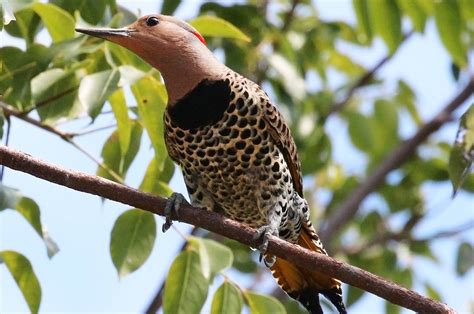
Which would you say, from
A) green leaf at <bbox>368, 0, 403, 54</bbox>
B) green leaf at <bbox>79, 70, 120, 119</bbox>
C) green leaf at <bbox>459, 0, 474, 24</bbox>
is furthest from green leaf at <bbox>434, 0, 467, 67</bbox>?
green leaf at <bbox>79, 70, 120, 119</bbox>

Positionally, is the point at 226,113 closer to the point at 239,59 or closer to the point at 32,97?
the point at 32,97

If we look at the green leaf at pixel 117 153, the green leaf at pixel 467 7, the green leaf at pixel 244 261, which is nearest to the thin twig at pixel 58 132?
the green leaf at pixel 117 153

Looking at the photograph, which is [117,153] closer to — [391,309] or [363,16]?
[363,16]

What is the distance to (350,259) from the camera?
7125mm

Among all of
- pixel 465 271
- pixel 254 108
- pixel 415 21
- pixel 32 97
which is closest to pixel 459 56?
pixel 415 21

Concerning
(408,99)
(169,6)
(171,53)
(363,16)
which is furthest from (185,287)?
(408,99)

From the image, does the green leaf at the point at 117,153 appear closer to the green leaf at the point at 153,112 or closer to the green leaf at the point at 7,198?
the green leaf at the point at 153,112

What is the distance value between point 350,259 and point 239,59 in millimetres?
1675

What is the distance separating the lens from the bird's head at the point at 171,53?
441 cm

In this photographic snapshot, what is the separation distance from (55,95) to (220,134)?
629 millimetres

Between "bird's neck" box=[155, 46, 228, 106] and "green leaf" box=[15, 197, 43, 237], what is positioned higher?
"bird's neck" box=[155, 46, 228, 106]

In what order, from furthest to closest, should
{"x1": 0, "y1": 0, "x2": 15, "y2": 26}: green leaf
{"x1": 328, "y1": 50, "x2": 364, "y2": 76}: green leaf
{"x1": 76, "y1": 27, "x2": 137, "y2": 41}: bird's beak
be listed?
{"x1": 328, "y1": 50, "x2": 364, "y2": 76}: green leaf
{"x1": 76, "y1": 27, "x2": 137, "y2": 41}: bird's beak
{"x1": 0, "y1": 0, "x2": 15, "y2": 26}: green leaf

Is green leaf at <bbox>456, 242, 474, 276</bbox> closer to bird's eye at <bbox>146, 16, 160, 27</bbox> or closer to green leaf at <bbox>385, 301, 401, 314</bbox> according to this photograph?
green leaf at <bbox>385, 301, 401, 314</bbox>

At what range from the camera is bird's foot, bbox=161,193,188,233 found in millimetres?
3859
